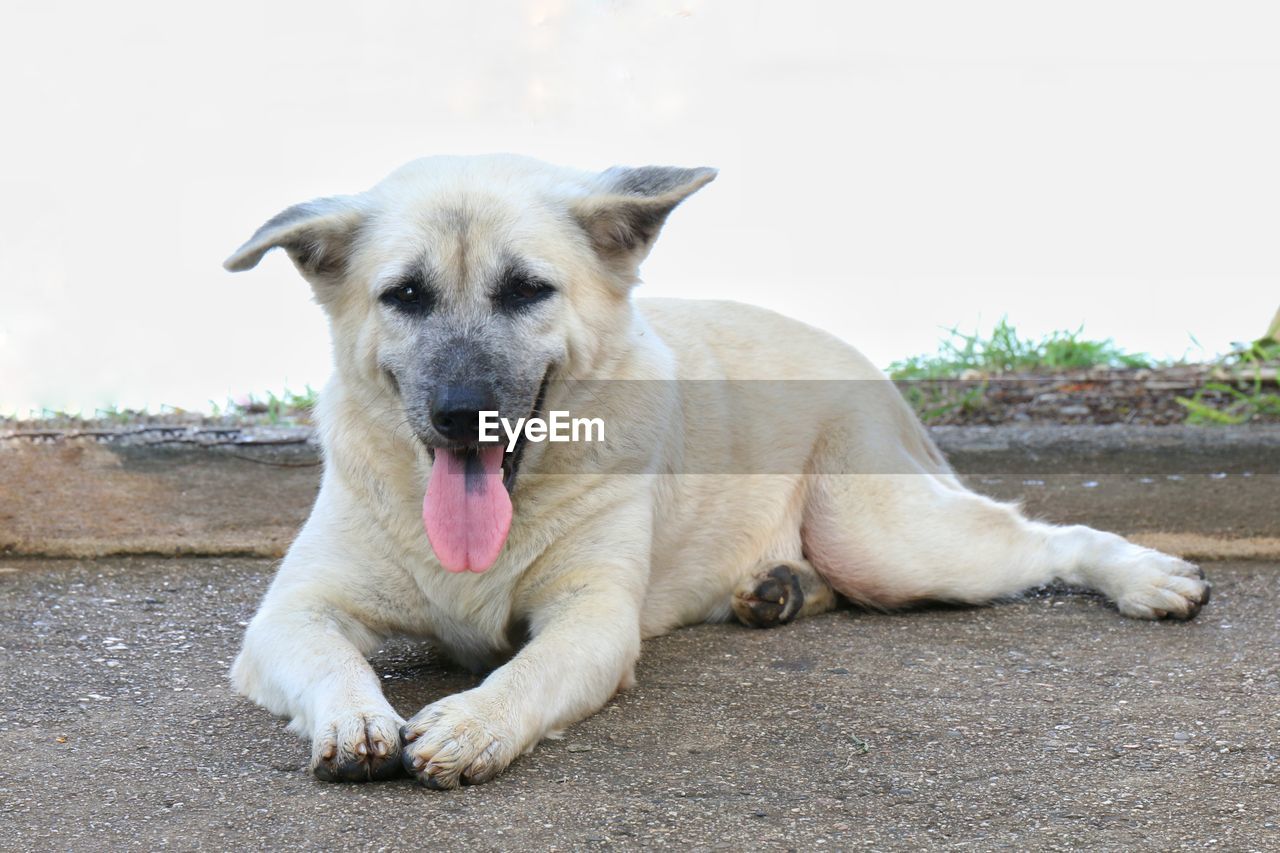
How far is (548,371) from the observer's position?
350 cm

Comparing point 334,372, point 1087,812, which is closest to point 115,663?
point 334,372

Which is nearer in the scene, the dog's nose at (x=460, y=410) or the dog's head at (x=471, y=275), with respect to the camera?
the dog's nose at (x=460, y=410)

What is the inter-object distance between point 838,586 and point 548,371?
5.11 feet

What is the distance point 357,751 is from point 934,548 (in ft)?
7.58

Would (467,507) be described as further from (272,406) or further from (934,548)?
(272,406)

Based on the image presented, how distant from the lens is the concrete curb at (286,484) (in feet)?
17.9

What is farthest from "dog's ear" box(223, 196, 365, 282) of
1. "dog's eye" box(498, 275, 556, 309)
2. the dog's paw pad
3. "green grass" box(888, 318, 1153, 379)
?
"green grass" box(888, 318, 1153, 379)

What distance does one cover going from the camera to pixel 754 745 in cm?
313

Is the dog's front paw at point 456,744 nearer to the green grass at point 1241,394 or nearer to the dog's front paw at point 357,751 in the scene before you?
the dog's front paw at point 357,751

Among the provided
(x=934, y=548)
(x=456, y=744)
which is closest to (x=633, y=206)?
(x=456, y=744)

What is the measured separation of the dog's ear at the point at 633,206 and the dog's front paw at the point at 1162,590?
189cm

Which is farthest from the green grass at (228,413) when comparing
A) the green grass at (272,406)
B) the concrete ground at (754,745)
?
the concrete ground at (754,745)

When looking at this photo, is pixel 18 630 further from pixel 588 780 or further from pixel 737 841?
pixel 737 841

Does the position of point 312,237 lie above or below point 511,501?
above
